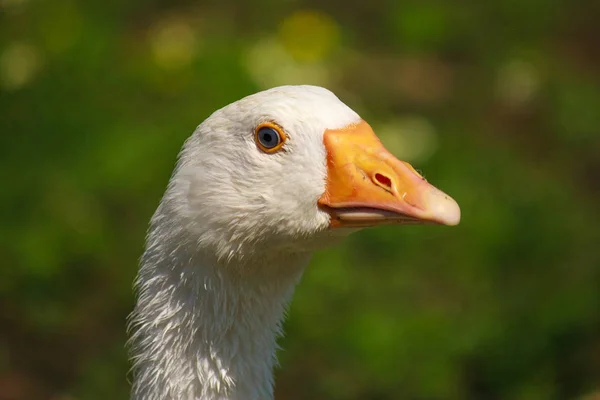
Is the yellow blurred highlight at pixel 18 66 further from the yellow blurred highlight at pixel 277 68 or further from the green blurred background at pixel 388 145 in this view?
the yellow blurred highlight at pixel 277 68

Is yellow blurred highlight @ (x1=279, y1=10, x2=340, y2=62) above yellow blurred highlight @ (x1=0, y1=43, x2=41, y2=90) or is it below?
above

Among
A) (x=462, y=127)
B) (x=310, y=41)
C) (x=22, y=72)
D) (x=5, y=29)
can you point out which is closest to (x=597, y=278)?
(x=462, y=127)

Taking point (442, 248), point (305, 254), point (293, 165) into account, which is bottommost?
point (442, 248)

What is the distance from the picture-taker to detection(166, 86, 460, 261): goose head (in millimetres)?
3270

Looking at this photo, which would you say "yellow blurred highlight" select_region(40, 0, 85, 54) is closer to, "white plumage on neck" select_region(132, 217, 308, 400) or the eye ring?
"white plumage on neck" select_region(132, 217, 308, 400)

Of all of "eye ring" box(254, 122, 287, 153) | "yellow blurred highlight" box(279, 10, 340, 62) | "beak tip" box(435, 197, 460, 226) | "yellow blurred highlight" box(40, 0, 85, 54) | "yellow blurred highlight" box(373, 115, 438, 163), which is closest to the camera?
"beak tip" box(435, 197, 460, 226)

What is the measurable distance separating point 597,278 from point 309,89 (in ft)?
12.3

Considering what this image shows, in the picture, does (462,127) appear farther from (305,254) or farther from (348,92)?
(305,254)

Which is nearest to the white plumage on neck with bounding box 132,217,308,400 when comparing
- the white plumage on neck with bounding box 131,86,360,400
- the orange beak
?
the white plumage on neck with bounding box 131,86,360,400

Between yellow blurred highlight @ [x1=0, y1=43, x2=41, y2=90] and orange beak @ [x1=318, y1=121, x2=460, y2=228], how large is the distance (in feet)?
17.1

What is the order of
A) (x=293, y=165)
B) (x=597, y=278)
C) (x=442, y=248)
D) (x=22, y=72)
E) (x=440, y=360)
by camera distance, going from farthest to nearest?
(x=22, y=72) → (x=442, y=248) → (x=597, y=278) → (x=440, y=360) → (x=293, y=165)

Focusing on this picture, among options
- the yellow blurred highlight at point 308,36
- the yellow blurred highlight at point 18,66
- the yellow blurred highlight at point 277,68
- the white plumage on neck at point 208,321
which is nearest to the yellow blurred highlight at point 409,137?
the yellow blurred highlight at point 277,68

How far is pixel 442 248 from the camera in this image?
699 cm

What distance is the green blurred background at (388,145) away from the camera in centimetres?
603
